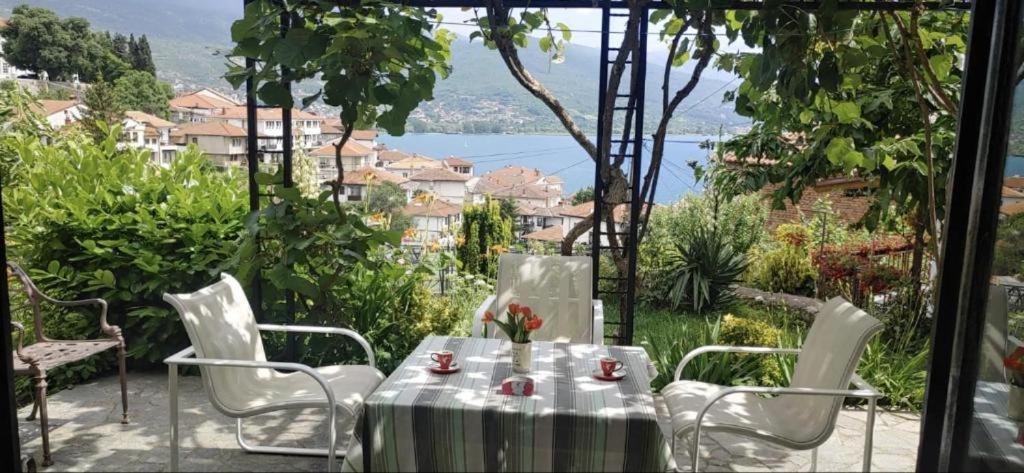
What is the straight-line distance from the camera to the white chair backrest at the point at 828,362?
2.67 metres

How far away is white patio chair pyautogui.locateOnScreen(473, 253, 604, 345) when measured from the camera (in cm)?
408

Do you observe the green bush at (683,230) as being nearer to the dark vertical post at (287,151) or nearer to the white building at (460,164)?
the dark vertical post at (287,151)

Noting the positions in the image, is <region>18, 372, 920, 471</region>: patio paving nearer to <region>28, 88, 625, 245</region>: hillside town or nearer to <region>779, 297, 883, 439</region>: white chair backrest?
<region>779, 297, 883, 439</region>: white chair backrest

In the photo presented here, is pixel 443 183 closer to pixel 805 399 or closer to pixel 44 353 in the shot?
pixel 44 353

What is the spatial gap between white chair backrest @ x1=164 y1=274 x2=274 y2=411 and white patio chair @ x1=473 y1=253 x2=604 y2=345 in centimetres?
127

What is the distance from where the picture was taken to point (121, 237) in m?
4.36

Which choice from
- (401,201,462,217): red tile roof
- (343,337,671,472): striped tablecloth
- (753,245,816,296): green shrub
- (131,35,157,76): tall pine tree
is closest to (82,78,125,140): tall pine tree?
(131,35,157,76): tall pine tree

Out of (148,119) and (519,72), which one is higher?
(148,119)

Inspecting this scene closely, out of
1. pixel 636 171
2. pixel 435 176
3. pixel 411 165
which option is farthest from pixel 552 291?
pixel 411 165

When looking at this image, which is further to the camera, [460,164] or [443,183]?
[460,164]

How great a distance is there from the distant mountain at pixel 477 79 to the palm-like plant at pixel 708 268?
105 centimetres

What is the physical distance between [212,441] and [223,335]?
29.9 inches

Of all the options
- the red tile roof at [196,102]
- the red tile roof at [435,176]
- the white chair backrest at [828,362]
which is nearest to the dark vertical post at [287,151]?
the white chair backrest at [828,362]

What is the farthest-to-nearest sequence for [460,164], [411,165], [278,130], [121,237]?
[460,164] < [411,165] < [278,130] < [121,237]
